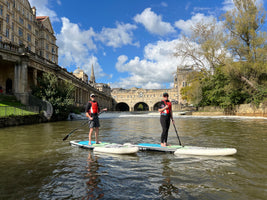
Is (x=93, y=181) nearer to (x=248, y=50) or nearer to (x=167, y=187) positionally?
(x=167, y=187)

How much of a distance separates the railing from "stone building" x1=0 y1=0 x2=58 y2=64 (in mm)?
20440

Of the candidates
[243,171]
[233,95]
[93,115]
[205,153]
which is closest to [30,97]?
[93,115]

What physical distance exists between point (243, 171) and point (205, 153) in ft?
4.76

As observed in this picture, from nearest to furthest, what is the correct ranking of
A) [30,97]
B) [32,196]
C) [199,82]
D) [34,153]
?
[32,196] → [34,153] → [30,97] → [199,82]

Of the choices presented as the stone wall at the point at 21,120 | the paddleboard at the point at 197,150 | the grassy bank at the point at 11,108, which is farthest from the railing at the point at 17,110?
the paddleboard at the point at 197,150

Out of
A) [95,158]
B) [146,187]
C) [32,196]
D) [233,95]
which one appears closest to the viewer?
[32,196]

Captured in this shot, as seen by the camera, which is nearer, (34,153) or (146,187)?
(146,187)

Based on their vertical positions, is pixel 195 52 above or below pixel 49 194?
above

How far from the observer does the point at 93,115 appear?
295 inches

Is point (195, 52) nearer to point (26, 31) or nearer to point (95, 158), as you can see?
point (95, 158)

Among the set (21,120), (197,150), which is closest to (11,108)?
(21,120)

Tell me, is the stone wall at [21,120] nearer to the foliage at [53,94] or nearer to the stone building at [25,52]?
the foliage at [53,94]

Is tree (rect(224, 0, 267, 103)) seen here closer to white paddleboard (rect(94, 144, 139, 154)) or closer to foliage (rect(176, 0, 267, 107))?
foliage (rect(176, 0, 267, 107))

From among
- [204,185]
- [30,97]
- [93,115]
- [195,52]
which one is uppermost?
[195,52]
